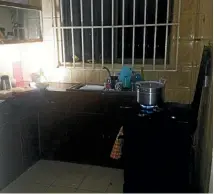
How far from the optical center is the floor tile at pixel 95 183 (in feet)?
7.54

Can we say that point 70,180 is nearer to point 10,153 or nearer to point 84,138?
point 84,138

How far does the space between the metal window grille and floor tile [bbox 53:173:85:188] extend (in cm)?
118

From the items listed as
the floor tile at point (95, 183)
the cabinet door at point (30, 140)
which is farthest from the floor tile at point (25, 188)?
the floor tile at point (95, 183)

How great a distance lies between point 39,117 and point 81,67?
0.73m

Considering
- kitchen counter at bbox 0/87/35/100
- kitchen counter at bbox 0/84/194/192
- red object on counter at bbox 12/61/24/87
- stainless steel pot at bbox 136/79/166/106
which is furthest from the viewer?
red object on counter at bbox 12/61/24/87

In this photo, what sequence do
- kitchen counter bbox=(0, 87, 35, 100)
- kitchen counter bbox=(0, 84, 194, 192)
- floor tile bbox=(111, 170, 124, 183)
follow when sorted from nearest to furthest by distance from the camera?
kitchen counter bbox=(0, 87, 35, 100) → kitchen counter bbox=(0, 84, 194, 192) → floor tile bbox=(111, 170, 124, 183)

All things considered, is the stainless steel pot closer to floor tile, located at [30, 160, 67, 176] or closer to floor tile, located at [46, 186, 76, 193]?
floor tile, located at [46, 186, 76, 193]

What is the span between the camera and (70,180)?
242 cm

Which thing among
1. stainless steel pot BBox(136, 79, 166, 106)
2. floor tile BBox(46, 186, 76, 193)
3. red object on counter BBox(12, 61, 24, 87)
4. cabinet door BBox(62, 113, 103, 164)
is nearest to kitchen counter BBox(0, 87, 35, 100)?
red object on counter BBox(12, 61, 24, 87)

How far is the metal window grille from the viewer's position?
2.60 metres

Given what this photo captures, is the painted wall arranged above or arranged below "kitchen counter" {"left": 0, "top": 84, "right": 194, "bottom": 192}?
above

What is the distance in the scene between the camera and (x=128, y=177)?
1.89 metres

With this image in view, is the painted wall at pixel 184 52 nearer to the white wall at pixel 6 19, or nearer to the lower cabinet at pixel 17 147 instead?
the white wall at pixel 6 19

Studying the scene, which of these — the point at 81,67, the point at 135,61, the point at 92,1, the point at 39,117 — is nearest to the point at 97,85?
the point at 81,67
